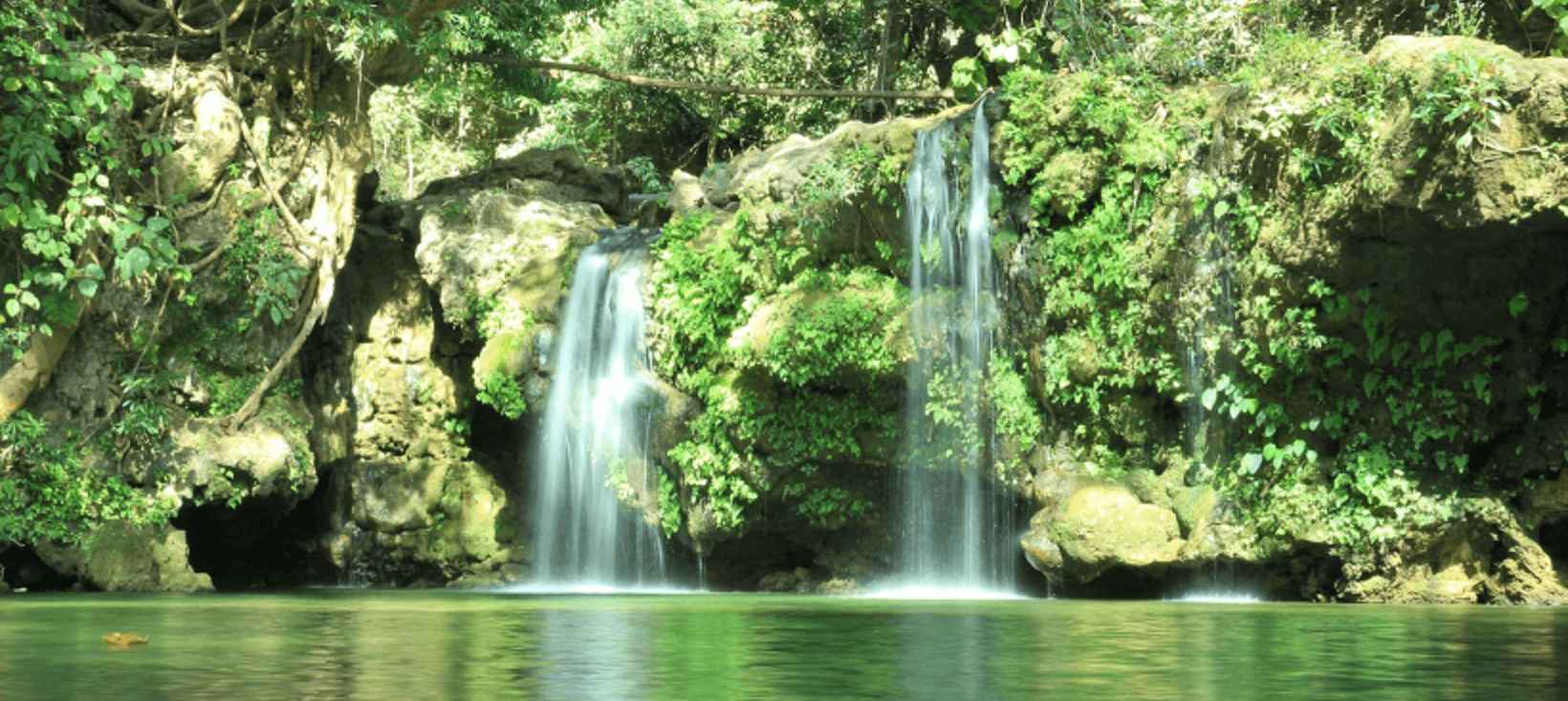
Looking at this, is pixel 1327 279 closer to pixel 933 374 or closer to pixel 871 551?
pixel 933 374

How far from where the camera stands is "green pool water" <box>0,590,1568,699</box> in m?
5.01

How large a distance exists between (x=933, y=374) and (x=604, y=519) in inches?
152

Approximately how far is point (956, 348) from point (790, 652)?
7706mm

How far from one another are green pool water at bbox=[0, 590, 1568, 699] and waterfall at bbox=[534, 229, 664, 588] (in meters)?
5.41

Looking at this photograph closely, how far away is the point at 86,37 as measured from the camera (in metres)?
15.5

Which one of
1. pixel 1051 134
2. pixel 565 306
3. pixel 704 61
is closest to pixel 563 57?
pixel 704 61

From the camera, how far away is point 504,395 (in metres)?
16.3

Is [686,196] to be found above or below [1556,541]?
above

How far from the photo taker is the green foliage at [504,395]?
1628cm

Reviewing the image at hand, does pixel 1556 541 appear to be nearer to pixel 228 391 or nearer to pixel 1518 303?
pixel 1518 303

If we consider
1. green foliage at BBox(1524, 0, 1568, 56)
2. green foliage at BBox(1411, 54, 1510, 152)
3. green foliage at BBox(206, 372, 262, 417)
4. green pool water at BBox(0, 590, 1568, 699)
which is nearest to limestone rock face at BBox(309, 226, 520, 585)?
green foliage at BBox(206, 372, 262, 417)

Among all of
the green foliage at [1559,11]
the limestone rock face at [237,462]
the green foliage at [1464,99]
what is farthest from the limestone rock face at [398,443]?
the green foliage at [1559,11]

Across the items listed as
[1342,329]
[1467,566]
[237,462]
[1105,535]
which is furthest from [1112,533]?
[237,462]

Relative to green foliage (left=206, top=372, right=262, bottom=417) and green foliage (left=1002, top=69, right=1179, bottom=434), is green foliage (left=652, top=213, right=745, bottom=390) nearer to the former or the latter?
green foliage (left=1002, top=69, right=1179, bottom=434)
